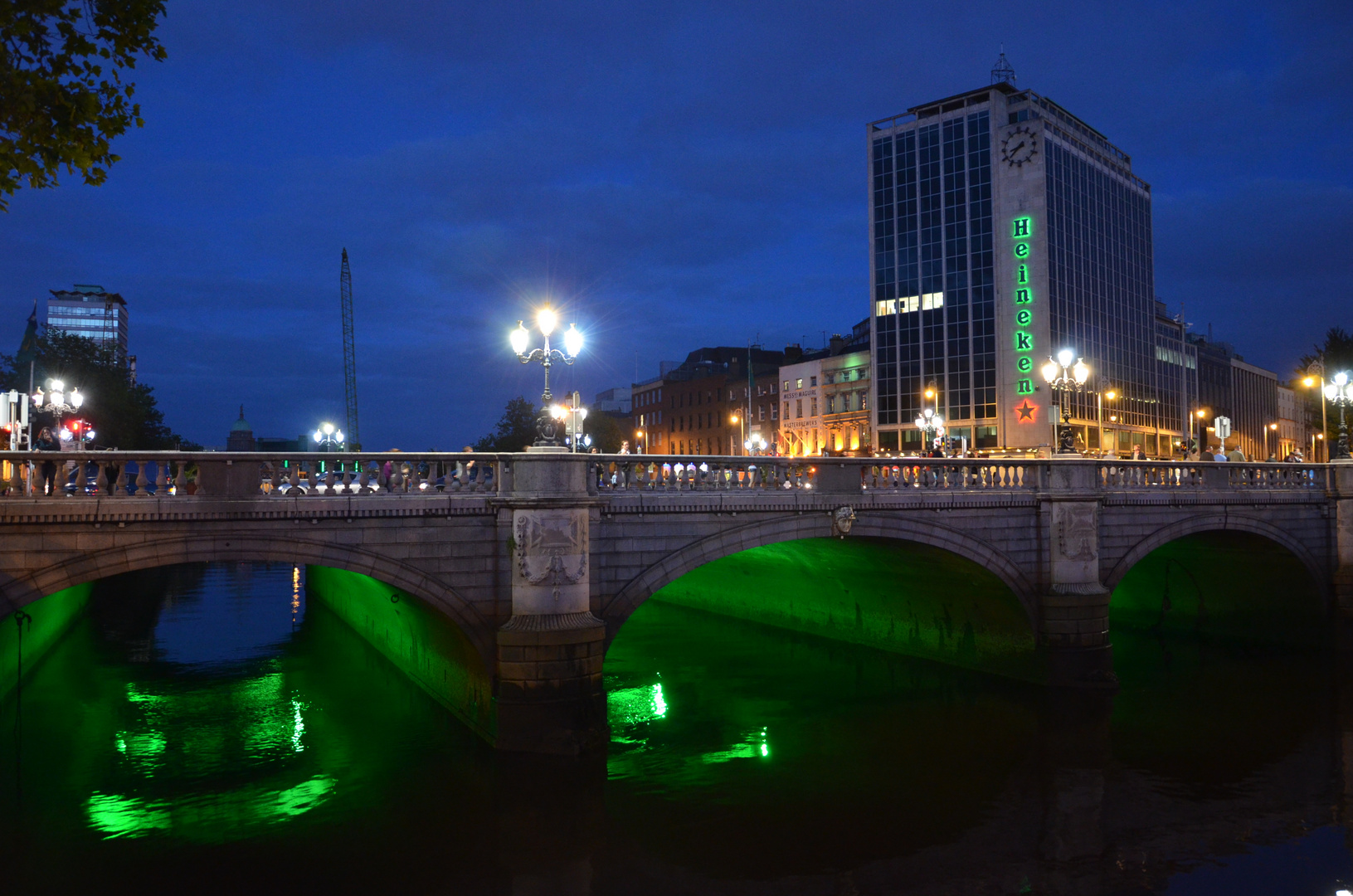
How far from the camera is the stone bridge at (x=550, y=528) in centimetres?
1358

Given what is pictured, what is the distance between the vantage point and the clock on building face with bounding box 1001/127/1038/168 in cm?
6175

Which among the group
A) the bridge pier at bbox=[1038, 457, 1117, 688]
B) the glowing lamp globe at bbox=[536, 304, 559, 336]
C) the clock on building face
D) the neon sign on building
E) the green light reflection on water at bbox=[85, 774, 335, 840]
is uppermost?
the clock on building face

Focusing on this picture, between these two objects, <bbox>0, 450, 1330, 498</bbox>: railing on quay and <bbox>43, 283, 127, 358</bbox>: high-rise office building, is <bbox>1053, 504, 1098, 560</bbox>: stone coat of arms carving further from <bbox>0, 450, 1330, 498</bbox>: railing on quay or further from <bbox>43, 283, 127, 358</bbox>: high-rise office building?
<bbox>43, 283, 127, 358</bbox>: high-rise office building

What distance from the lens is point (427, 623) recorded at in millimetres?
20781

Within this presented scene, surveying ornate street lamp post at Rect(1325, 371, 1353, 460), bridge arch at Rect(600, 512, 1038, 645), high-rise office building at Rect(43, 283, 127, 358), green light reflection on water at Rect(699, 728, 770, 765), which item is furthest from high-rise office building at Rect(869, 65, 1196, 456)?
high-rise office building at Rect(43, 283, 127, 358)

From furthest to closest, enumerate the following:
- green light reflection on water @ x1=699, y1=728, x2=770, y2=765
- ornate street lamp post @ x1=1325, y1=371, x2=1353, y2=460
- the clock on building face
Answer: the clock on building face, ornate street lamp post @ x1=1325, y1=371, x2=1353, y2=460, green light reflection on water @ x1=699, y1=728, x2=770, y2=765

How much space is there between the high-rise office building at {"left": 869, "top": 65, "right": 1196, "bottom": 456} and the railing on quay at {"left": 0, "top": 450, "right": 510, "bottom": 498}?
53.5 metres

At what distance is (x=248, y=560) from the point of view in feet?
43.8

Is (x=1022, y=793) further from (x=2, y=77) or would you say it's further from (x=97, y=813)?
(x=2, y=77)

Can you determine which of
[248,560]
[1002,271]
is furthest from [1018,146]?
[248,560]

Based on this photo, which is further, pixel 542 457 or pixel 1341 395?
pixel 1341 395

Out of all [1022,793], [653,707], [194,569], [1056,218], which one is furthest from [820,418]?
[1022,793]

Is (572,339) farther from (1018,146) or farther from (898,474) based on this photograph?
(1018,146)

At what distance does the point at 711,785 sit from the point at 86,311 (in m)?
175
